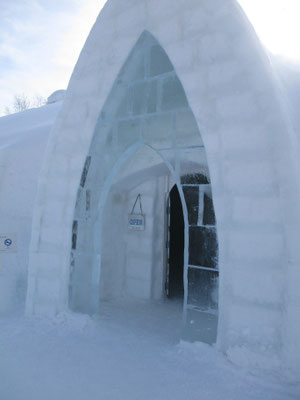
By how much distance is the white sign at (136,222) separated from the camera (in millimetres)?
5809

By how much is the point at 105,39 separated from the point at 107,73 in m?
0.49

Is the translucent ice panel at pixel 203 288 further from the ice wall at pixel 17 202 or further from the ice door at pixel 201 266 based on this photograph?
the ice wall at pixel 17 202

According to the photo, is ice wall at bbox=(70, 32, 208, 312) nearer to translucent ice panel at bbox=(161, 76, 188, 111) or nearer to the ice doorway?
translucent ice panel at bbox=(161, 76, 188, 111)

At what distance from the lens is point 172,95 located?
148 inches

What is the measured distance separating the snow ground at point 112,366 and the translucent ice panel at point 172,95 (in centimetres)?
251

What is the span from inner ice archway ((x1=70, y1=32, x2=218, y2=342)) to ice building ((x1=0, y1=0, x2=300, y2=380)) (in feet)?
0.05

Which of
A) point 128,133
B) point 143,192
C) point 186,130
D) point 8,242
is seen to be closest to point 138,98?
point 128,133

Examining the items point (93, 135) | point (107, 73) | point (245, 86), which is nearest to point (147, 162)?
point (93, 135)

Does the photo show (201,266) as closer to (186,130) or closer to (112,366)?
(112,366)

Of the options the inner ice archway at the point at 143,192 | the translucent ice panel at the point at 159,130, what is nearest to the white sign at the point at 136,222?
the inner ice archway at the point at 143,192

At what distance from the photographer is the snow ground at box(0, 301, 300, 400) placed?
261cm

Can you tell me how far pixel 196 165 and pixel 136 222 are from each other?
256 cm

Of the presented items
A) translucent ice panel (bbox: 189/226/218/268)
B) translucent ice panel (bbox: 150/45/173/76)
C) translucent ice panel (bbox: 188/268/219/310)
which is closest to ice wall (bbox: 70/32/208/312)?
translucent ice panel (bbox: 150/45/173/76)

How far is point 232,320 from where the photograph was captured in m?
2.98
